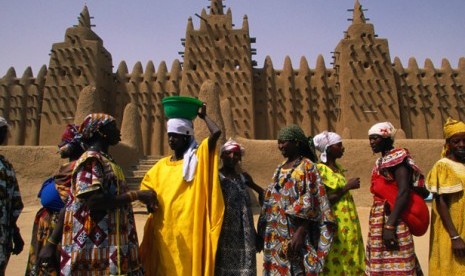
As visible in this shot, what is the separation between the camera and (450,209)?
3.36m

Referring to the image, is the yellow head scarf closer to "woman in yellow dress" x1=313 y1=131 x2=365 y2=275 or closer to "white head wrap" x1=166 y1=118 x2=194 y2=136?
"woman in yellow dress" x1=313 y1=131 x2=365 y2=275

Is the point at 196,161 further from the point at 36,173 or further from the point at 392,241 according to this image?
the point at 36,173

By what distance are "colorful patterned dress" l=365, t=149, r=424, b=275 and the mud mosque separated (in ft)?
52.3

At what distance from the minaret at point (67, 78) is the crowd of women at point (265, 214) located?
57.8 ft

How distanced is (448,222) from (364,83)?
18.0 metres

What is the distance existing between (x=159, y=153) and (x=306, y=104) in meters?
8.38

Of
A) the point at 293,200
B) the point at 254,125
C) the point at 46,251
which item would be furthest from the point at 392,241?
the point at 254,125

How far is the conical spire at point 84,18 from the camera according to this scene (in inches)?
859

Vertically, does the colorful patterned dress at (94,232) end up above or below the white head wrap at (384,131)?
below

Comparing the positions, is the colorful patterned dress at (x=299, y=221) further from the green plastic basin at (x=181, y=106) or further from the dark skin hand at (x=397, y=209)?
the green plastic basin at (x=181, y=106)

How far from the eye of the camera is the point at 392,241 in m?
3.21

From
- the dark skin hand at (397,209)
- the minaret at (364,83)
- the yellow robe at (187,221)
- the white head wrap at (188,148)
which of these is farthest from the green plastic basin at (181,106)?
the minaret at (364,83)

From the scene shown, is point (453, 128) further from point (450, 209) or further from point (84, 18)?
point (84, 18)

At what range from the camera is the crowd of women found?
3172 mm
